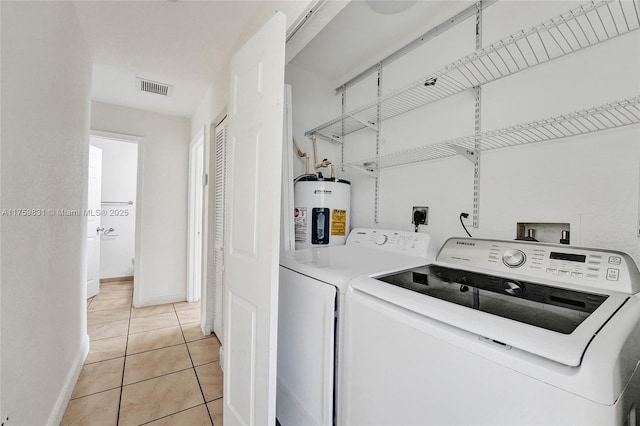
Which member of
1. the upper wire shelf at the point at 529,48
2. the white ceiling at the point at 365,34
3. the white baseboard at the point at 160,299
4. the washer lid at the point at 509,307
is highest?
the white ceiling at the point at 365,34

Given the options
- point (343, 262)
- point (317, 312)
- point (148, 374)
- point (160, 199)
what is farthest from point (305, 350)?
point (160, 199)

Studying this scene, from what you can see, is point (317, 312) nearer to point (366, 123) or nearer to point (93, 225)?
point (366, 123)

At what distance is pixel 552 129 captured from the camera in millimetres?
1141

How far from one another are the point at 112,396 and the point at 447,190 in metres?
2.40

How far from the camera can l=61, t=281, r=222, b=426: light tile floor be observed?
1.54 meters

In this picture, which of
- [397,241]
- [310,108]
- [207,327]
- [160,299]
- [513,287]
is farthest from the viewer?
[160,299]

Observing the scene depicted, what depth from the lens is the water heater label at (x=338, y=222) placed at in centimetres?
175

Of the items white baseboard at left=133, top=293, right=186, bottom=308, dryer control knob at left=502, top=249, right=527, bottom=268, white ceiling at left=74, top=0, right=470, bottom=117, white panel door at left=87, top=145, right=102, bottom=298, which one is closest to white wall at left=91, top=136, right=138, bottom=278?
white panel door at left=87, top=145, right=102, bottom=298

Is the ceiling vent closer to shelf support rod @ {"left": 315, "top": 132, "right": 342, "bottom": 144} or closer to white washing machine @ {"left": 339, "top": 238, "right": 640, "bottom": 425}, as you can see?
shelf support rod @ {"left": 315, "top": 132, "right": 342, "bottom": 144}

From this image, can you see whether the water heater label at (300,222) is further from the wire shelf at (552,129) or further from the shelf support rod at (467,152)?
the shelf support rod at (467,152)

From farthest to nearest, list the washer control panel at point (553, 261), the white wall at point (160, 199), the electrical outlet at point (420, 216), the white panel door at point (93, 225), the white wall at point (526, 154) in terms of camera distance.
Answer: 1. the white panel door at point (93, 225)
2. the white wall at point (160, 199)
3. the electrical outlet at point (420, 216)
4. the white wall at point (526, 154)
5. the washer control panel at point (553, 261)

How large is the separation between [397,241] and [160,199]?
9.86ft

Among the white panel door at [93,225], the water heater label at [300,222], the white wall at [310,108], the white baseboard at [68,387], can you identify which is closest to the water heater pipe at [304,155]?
the white wall at [310,108]

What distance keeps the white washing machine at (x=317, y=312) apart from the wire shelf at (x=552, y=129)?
484 mm
